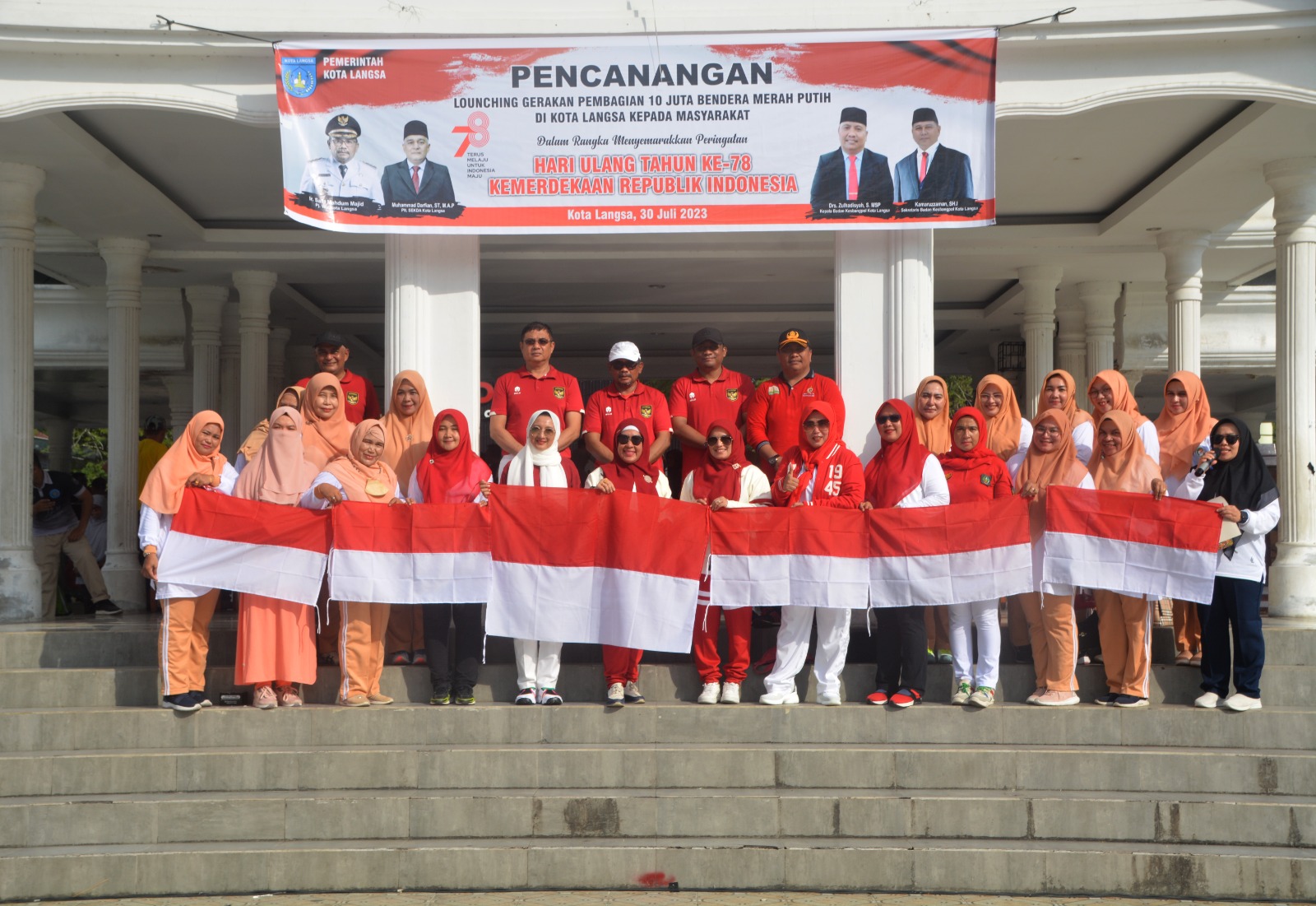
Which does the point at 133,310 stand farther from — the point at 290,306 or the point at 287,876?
the point at 287,876

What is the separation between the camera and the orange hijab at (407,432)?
8180mm

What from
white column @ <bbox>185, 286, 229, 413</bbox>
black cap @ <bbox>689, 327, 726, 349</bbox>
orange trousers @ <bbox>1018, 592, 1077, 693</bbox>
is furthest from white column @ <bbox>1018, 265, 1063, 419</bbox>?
white column @ <bbox>185, 286, 229, 413</bbox>

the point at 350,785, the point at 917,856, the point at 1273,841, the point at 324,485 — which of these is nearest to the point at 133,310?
the point at 324,485

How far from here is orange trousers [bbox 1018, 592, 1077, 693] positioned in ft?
23.5

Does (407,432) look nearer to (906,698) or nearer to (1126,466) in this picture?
(906,698)

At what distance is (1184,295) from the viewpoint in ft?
40.2

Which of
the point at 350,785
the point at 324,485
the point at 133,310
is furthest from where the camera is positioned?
the point at 133,310

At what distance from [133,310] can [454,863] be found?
861cm

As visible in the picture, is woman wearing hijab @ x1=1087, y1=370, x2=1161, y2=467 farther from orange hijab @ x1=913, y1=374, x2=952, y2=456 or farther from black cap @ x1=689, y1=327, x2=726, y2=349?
black cap @ x1=689, y1=327, x2=726, y2=349

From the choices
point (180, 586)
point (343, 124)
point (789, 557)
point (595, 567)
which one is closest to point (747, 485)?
point (789, 557)

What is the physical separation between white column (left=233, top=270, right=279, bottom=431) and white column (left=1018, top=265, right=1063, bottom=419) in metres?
8.50

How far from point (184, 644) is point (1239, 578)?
19.4 ft

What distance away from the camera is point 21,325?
1004 centimetres

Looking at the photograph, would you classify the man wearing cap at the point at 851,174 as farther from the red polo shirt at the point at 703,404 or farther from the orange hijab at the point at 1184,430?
the orange hijab at the point at 1184,430
